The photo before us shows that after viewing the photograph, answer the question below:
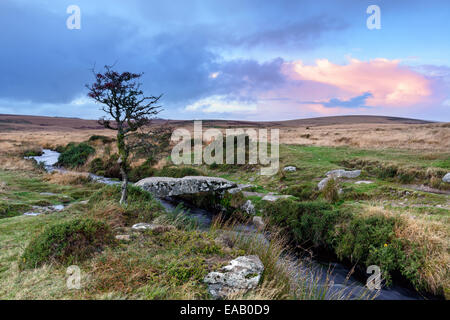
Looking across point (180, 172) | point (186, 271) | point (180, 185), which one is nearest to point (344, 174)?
point (180, 185)

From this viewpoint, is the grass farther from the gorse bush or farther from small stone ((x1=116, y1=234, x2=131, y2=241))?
the gorse bush

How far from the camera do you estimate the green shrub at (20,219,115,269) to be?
5543mm

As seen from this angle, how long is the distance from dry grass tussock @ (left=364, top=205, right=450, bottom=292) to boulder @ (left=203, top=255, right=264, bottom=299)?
5.09 m

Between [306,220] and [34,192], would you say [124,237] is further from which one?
[34,192]

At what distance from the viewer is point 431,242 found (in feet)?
24.2

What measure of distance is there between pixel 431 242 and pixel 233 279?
6.18 m

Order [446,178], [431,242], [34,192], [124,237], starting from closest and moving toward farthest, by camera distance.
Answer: [124,237] < [431,242] < [446,178] < [34,192]

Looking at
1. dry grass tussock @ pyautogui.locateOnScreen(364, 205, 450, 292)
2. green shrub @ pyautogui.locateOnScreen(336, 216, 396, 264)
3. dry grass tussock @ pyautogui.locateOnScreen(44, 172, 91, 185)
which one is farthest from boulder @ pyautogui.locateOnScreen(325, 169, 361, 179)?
dry grass tussock @ pyautogui.locateOnScreen(44, 172, 91, 185)

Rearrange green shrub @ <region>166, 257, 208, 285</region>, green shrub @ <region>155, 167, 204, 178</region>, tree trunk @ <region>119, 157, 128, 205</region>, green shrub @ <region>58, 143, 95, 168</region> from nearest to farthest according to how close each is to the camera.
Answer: green shrub @ <region>166, 257, 208, 285</region>
tree trunk @ <region>119, 157, 128, 205</region>
green shrub @ <region>155, 167, 204, 178</region>
green shrub @ <region>58, 143, 95, 168</region>

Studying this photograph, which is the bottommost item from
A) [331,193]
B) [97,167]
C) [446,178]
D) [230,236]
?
[230,236]

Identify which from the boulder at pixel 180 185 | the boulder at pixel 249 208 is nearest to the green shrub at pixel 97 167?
the boulder at pixel 180 185

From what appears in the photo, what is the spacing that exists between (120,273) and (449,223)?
9568 mm

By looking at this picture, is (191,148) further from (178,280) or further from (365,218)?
(178,280)
